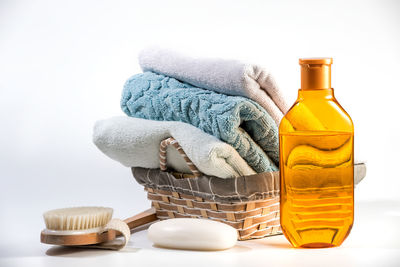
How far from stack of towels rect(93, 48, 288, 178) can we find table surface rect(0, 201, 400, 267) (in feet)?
0.56

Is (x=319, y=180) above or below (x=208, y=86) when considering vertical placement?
below

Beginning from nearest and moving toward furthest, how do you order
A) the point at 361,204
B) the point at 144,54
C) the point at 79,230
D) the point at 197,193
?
the point at 79,230 → the point at 197,193 → the point at 144,54 → the point at 361,204

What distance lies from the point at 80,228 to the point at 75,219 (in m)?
0.02

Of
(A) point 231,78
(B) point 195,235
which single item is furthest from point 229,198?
(A) point 231,78

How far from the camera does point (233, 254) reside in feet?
4.96

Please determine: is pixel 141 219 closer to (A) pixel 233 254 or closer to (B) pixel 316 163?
(A) pixel 233 254

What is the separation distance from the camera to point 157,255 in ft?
4.99

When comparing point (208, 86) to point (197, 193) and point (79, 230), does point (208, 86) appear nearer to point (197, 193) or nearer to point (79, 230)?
point (197, 193)

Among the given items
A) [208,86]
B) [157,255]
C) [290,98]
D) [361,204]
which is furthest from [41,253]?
[361,204]

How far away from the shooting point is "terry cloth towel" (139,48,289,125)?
1.60 m

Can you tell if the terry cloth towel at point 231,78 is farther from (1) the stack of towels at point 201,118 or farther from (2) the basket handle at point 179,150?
(2) the basket handle at point 179,150

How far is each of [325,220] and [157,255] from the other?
1.10 ft

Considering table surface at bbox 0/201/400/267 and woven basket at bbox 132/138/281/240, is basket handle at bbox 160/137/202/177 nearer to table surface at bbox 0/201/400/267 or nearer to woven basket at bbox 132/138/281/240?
woven basket at bbox 132/138/281/240

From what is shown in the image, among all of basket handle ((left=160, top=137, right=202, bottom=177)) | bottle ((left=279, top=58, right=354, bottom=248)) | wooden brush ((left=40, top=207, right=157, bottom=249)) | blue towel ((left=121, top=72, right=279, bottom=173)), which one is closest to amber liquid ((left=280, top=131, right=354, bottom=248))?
bottle ((left=279, top=58, right=354, bottom=248))
